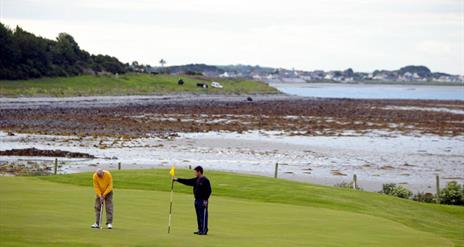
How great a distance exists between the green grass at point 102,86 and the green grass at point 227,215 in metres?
90.1

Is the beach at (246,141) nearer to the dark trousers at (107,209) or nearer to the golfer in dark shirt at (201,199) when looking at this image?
the dark trousers at (107,209)

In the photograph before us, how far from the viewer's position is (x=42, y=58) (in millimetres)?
146625

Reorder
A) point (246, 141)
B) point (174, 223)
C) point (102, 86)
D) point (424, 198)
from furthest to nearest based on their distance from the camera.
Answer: point (102, 86) → point (246, 141) → point (424, 198) → point (174, 223)

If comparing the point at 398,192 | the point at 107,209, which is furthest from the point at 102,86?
the point at 107,209

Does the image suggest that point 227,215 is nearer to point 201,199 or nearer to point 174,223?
point 174,223

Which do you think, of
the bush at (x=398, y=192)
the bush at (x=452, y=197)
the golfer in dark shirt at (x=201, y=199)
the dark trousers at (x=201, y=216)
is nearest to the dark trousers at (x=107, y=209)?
the golfer in dark shirt at (x=201, y=199)

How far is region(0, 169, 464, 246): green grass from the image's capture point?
22.0 m

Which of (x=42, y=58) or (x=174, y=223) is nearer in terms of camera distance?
(x=174, y=223)

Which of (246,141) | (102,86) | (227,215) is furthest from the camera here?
(102,86)

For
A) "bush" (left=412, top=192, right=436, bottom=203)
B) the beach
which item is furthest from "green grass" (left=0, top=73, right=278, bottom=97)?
"bush" (left=412, top=192, right=436, bottom=203)

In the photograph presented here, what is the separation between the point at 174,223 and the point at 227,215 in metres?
3.25

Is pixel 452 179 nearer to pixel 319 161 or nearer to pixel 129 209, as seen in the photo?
pixel 319 161

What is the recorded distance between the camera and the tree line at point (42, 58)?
137375 millimetres

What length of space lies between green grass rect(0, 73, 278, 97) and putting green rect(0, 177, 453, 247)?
9495 cm
